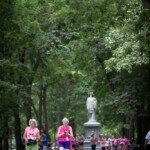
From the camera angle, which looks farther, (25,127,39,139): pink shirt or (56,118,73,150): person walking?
(56,118,73,150): person walking

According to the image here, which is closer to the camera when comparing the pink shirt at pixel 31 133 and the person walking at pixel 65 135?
the pink shirt at pixel 31 133

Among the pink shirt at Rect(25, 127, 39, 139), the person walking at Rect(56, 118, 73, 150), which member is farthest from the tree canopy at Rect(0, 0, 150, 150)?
the pink shirt at Rect(25, 127, 39, 139)

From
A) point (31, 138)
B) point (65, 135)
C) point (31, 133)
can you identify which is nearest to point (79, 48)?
point (65, 135)

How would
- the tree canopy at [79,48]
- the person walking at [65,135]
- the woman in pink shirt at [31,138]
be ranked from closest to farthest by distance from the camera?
the woman in pink shirt at [31,138] → the person walking at [65,135] → the tree canopy at [79,48]

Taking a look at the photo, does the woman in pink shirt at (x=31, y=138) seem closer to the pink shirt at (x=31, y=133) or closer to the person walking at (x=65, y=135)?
the pink shirt at (x=31, y=133)

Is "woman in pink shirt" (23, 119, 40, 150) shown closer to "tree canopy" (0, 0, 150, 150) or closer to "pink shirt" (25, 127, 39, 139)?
"pink shirt" (25, 127, 39, 139)

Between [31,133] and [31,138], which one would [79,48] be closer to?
[31,133]

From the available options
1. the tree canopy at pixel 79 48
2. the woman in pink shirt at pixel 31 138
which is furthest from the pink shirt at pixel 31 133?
the tree canopy at pixel 79 48

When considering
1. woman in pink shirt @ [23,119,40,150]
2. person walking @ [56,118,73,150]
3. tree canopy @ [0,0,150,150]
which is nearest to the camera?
woman in pink shirt @ [23,119,40,150]

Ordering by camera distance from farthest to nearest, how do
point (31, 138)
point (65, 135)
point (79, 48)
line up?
point (79, 48)
point (65, 135)
point (31, 138)

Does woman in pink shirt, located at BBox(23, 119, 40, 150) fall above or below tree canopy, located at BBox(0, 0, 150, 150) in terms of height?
below

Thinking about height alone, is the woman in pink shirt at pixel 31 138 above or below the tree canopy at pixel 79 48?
below

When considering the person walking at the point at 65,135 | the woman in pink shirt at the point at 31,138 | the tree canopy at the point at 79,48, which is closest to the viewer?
the woman in pink shirt at the point at 31,138

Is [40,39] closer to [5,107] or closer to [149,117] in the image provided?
[5,107]
